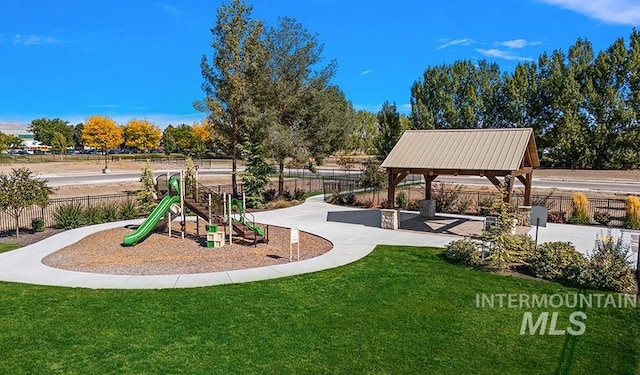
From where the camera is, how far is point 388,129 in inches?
1901

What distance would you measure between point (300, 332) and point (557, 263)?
7.43 metres

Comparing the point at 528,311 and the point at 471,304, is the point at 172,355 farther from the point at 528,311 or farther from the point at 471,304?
the point at 528,311

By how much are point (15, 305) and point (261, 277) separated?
526cm

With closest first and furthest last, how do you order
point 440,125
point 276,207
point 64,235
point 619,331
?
1. point 619,331
2. point 64,235
3. point 276,207
4. point 440,125

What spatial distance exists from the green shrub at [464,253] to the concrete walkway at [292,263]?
84.8 inches

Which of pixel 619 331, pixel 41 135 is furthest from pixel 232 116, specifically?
pixel 41 135

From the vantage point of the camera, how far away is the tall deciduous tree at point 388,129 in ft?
158

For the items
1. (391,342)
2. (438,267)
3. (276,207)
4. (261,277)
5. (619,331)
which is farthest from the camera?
(276,207)

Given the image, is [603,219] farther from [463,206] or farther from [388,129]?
[388,129]

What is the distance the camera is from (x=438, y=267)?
12.5 m

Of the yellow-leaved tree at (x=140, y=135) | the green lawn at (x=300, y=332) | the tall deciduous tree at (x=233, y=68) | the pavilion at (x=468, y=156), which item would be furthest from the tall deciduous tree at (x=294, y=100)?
the yellow-leaved tree at (x=140, y=135)

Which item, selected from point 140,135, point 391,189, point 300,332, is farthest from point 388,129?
point 140,135

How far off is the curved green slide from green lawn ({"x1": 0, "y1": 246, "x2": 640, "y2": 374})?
15.0ft

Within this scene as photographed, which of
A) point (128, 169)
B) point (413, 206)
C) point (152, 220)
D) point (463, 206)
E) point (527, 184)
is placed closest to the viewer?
point (152, 220)
